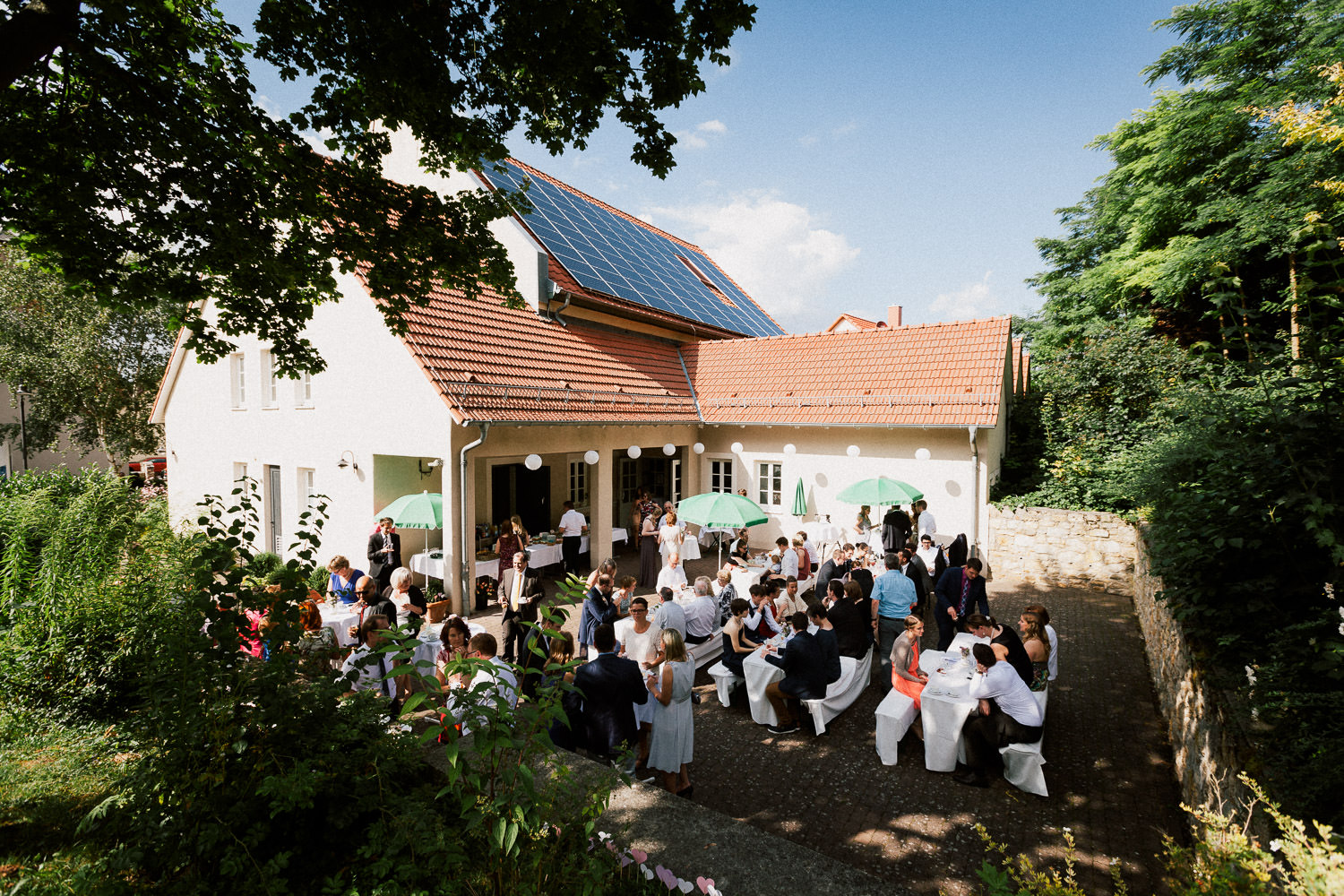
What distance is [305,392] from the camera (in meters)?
13.0

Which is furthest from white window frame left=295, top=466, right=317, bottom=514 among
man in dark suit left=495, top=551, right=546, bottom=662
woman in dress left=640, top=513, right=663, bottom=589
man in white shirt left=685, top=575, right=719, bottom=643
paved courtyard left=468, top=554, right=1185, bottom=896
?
paved courtyard left=468, top=554, right=1185, bottom=896

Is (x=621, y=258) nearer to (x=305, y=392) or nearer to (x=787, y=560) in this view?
(x=305, y=392)

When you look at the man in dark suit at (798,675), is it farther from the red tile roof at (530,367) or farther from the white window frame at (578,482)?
the white window frame at (578,482)

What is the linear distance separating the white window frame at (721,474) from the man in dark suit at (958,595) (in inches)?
336

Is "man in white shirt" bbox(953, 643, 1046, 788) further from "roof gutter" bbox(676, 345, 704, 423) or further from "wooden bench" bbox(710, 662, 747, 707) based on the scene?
"roof gutter" bbox(676, 345, 704, 423)

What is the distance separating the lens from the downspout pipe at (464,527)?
416 inches

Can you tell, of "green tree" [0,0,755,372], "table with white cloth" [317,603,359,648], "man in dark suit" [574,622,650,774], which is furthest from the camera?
"table with white cloth" [317,603,359,648]

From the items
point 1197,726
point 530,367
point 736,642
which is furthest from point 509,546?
point 1197,726

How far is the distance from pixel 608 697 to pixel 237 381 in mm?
14421

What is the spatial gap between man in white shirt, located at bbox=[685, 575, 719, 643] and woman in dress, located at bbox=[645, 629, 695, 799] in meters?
3.43

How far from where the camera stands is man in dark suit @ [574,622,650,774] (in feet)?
17.7

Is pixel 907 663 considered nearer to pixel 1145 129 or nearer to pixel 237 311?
→ pixel 237 311

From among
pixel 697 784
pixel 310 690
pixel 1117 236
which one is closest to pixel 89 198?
pixel 310 690

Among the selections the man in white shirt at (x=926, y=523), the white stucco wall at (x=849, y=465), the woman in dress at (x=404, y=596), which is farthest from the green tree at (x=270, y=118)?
the white stucco wall at (x=849, y=465)
